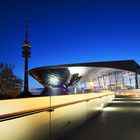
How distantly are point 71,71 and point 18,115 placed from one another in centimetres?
7905

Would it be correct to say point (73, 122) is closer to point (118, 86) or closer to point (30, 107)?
point (30, 107)

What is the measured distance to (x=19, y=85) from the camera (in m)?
57.1

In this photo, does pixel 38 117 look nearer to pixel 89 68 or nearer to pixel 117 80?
pixel 89 68

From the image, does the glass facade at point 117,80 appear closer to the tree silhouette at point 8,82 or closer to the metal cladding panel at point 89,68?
the metal cladding panel at point 89,68

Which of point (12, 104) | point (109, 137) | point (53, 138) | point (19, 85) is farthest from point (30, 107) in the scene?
point (19, 85)

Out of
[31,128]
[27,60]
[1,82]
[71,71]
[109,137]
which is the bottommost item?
[109,137]

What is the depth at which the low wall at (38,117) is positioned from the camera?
470cm

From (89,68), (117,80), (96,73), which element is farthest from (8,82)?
(117,80)

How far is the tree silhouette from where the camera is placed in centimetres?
5210

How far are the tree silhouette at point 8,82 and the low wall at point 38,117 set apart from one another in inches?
1741

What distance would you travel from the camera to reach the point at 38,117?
6117 mm

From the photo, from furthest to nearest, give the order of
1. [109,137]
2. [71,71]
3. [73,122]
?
[71,71] → [73,122] → [109,137]

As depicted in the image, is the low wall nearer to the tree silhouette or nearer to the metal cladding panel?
the tree silhouette

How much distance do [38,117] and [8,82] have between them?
4908 centimetres
